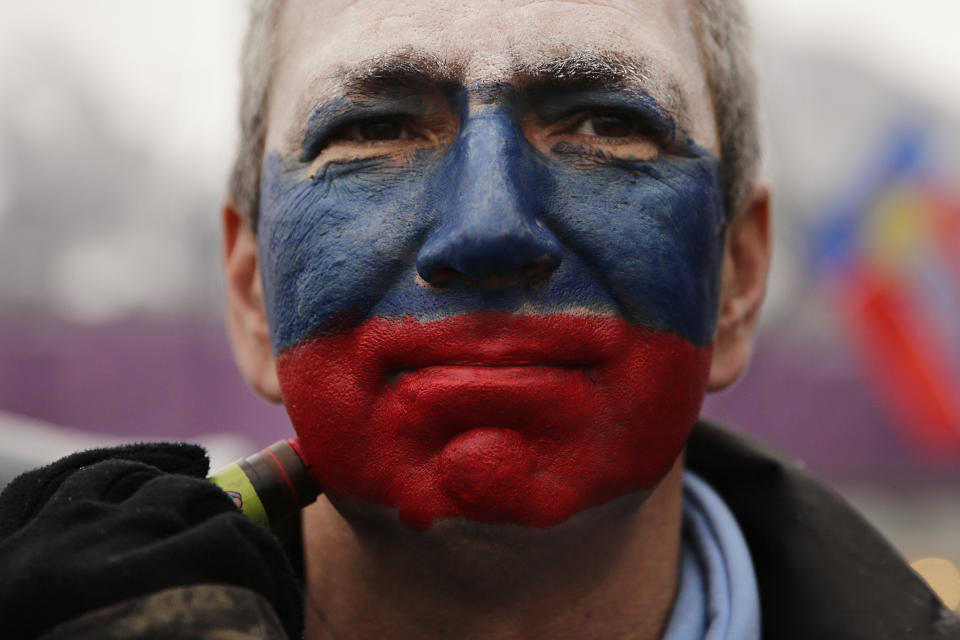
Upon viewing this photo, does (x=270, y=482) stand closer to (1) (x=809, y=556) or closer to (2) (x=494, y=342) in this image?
(2) (x=494, y=342)

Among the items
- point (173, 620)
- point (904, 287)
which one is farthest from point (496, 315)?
point (904, 287)

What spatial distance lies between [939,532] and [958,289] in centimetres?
317

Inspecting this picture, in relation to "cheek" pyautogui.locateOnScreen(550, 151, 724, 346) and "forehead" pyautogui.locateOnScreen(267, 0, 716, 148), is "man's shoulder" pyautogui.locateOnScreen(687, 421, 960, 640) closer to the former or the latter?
"cheek" pyautogui.locateOnScreen(550, 151, 724, 346)

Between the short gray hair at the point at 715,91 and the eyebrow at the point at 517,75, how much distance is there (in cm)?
30

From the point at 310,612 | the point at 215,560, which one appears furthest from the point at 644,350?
the point at 310,612

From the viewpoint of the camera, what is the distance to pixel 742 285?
2.28 meters

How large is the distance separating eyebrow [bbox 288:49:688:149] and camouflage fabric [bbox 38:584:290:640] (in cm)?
102

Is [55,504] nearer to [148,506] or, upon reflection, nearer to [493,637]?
[148,506]

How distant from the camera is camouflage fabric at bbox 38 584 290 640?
48.7 inches

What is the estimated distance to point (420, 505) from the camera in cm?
165

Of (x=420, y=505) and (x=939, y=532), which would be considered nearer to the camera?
(x=420, y=505)

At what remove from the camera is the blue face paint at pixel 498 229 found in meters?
1.64

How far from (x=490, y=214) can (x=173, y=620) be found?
32.5 inches

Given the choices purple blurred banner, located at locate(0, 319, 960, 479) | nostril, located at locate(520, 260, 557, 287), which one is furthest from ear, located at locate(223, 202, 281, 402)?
purple blurred banner, located at locate(0, 319, 960, 479)
